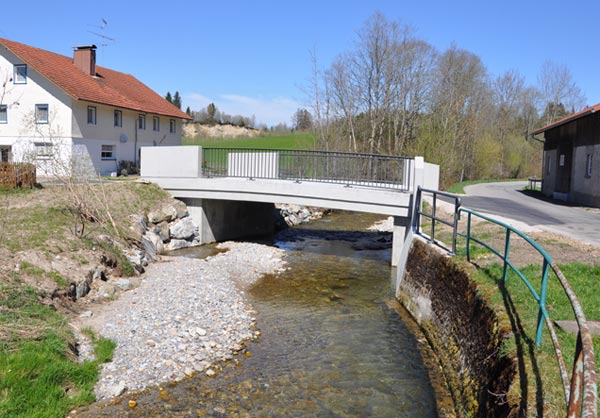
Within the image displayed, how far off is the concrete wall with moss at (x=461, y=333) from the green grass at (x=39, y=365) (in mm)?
5324

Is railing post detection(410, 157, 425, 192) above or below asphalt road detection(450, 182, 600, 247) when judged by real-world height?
above

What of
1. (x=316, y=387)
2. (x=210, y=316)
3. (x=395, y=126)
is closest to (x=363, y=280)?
(x=210, y=316)

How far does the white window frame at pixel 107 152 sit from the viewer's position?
33375 millimetres

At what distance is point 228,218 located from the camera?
22500 millimetres

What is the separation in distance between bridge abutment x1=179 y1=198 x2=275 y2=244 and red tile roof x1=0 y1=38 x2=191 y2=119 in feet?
45.8

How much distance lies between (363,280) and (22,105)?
86.7 feet

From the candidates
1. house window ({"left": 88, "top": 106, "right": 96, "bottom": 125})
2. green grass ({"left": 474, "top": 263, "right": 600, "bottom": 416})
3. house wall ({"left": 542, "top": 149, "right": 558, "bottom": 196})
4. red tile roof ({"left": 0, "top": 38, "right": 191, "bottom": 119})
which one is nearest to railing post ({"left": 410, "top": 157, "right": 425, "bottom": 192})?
green grass ({"left": 474, "top": 263, "right": 600, "bottom": 416})

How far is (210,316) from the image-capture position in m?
10.8

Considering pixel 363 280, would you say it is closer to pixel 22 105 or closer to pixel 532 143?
pixel 22 105

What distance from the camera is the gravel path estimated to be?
8000 millimetres

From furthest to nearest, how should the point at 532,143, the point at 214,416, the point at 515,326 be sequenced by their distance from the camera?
1. the point at 532,143
2. the point at 214,416
3. the point at 515,326

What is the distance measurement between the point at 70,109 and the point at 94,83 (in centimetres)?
498

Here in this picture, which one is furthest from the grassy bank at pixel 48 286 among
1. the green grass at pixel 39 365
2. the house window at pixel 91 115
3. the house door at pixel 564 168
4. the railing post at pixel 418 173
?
the house door at pixel 564 168

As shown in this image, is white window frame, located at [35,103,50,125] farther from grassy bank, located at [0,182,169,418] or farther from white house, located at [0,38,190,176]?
grassy bank, located at [0,182,169,418]
